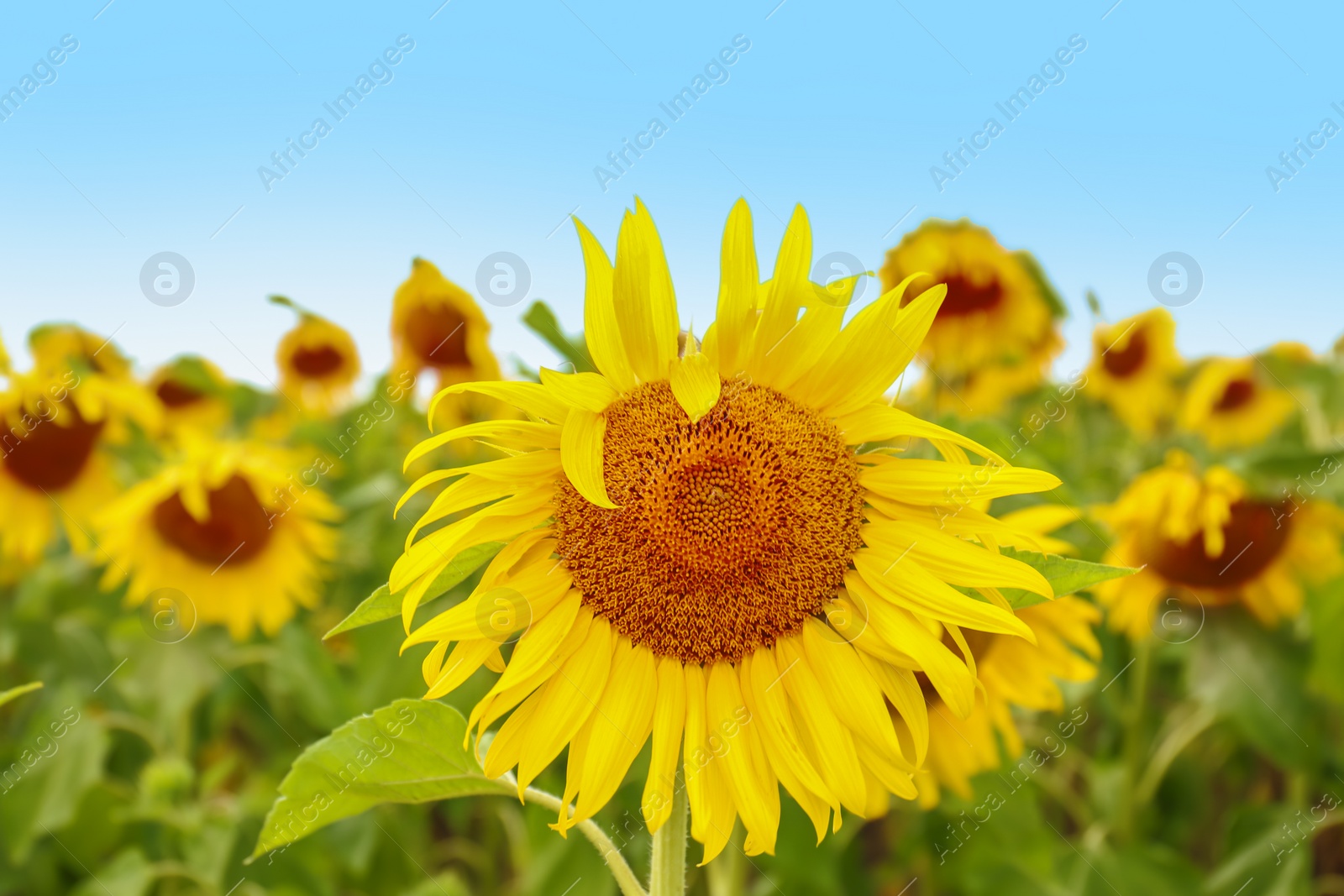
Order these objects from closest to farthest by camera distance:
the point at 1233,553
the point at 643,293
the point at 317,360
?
1. the point at 643,293
2. the point at 1233,553
3. the point at 317,360

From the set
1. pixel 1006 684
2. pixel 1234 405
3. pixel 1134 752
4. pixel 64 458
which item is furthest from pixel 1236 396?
pixel 64 458

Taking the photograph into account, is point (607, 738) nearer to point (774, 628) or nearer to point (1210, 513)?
point (774, 628)

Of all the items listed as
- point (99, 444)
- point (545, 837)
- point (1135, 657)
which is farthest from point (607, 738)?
point (99, 444)

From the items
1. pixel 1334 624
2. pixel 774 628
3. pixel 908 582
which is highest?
pixel 1334 624

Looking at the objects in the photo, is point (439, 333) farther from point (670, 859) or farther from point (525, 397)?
point (670, 859)

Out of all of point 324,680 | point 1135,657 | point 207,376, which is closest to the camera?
point 324,680

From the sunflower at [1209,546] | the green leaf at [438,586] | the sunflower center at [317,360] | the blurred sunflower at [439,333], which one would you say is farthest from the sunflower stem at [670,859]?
the sunflower center at [317,360]
